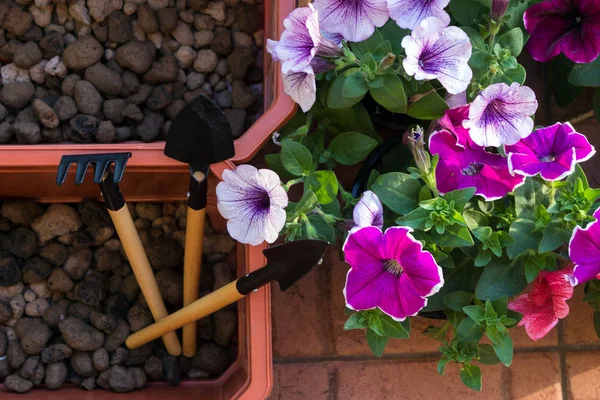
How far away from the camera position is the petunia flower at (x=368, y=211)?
90cm

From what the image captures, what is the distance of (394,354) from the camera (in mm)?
1279

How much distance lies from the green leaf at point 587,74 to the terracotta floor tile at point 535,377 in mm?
478

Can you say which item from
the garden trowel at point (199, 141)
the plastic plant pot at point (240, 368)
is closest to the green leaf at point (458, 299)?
the plastic plant pot at point (240, 368)

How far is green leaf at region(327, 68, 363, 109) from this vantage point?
0.97 meters

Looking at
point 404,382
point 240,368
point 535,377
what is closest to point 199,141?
point 240,368

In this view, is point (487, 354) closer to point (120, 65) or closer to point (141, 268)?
point (141, 268)

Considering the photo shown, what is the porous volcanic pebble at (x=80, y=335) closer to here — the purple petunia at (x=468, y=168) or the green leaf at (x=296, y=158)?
the green leaf at (x=296, y=158)

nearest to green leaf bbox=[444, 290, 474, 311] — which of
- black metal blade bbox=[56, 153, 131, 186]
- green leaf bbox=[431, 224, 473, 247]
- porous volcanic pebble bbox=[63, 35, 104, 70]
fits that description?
green leaf bbox=[431, 224, 473, 247]

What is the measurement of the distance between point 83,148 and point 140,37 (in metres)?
0.29

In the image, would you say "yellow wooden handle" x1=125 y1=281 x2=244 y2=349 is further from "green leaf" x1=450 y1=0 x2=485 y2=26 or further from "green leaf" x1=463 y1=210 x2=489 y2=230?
"green leaf" x1=450 y1=0 x2=485 y2=26

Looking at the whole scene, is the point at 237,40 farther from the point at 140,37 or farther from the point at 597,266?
the point at 597,266

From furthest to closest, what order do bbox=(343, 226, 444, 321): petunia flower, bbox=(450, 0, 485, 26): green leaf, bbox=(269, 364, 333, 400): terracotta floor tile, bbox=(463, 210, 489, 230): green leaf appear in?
bbox=(269, 364, 333, 400): terracotta floor tile
bbox=(450, 0, 485, 26): green leaf
bbox=(463, 210, 489, 230): green leaf
bbox=(343, 226, 444, 321): petunia flower

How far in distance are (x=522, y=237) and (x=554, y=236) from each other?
0.13 feet

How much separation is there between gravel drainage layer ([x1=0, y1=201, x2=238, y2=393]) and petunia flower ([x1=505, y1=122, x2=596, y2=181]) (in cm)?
48
